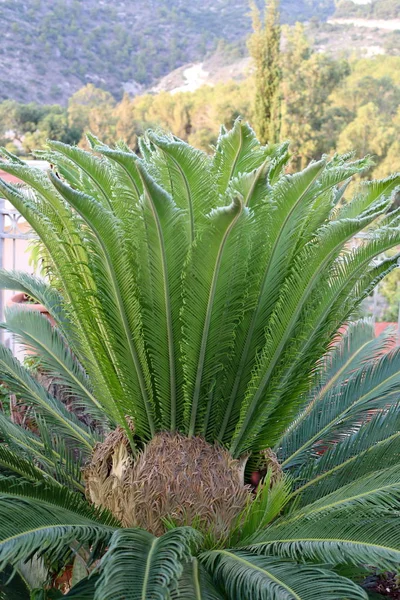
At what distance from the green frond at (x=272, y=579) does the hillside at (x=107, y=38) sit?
3659 centimetres

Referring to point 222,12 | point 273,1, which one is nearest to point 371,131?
point 273,1

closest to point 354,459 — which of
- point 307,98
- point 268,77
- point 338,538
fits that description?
point 338,538

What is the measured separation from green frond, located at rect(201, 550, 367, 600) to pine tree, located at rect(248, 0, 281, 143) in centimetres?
1826

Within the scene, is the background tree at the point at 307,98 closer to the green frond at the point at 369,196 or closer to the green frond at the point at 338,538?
the green frond at the point at 369,196

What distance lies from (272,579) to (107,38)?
42.4 m

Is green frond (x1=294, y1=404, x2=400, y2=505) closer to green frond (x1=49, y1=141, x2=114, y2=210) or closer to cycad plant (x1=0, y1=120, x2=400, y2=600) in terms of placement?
cycad plant (x1=0, y1=120, x2=400, y2=600)

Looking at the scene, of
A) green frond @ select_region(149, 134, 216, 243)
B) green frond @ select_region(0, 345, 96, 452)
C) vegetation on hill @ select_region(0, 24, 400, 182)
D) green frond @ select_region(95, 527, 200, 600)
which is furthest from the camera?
vegetation on hill @ select_region(0, 24, 400, 182)

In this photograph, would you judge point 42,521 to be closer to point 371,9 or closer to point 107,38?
point 107,38

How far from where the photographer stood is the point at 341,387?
318 centimetres

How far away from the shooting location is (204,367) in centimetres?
230

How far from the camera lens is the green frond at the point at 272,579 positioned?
1723mm

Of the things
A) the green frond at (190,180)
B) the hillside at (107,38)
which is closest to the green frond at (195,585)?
the green frond at (190,180)

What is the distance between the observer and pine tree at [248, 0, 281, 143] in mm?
19625

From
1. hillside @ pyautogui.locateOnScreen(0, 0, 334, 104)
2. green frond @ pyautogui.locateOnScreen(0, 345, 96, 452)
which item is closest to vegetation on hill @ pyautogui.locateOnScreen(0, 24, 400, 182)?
hillside @ pyautogui.locateOnScreen(0, 0, 334, 104)
